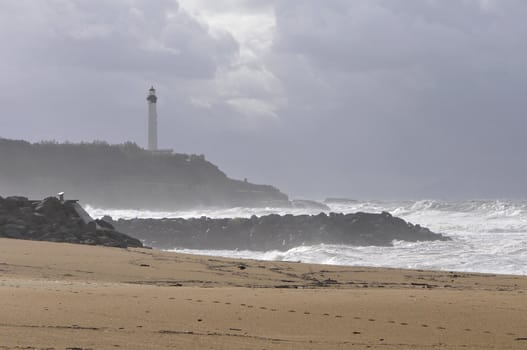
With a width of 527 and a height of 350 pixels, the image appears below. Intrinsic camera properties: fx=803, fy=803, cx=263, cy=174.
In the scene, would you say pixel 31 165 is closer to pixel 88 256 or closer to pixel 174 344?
pixel 88 256

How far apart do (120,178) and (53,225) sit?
6082cm

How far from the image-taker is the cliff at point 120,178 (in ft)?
263

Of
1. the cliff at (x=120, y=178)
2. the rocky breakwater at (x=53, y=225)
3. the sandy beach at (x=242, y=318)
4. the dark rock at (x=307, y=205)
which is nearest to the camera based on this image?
the sandy beach at (x=242, y=318)

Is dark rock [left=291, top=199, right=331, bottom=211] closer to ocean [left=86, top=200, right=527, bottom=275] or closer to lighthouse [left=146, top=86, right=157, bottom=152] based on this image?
lighthouse [left=146, top=86, right=157, bottom=152]

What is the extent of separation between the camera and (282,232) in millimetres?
33250

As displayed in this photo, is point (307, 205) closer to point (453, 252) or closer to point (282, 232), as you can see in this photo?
point (282, 232)

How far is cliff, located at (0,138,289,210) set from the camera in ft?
263

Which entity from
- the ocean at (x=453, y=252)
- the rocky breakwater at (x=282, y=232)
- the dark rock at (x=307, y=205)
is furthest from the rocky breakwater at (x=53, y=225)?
the dark rock at (x=307, y=205)

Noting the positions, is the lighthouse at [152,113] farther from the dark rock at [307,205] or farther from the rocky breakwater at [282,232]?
the rocky breakwater at [282,232]

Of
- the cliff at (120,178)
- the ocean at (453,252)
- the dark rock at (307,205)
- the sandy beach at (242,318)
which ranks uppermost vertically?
the cliff at (120,178)

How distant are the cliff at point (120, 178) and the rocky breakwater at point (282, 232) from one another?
4224 cm

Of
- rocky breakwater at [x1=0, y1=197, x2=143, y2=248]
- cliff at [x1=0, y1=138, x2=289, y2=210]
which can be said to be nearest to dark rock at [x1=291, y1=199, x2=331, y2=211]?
cliff at [x1=0, y1=138, x2=289, y2=210]

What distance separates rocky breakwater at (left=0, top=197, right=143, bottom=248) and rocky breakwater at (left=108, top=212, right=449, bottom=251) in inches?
395

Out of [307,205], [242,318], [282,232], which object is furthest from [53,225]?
[307,205]
